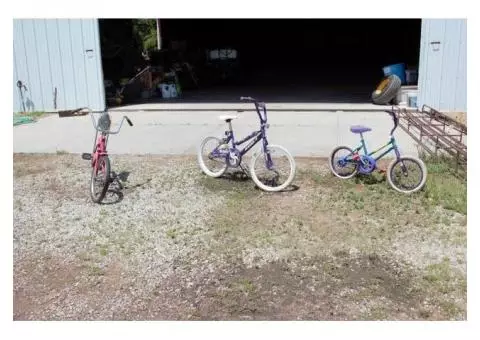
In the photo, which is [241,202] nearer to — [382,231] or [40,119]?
[382,231]

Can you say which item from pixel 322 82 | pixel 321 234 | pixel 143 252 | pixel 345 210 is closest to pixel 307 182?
pixel 345 210

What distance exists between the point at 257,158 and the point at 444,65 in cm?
539

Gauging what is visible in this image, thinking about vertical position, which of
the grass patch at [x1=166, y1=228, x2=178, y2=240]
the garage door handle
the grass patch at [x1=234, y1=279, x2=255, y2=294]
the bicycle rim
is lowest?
the grass patch at [x1=234, y1=279, x2=255, y2=294]

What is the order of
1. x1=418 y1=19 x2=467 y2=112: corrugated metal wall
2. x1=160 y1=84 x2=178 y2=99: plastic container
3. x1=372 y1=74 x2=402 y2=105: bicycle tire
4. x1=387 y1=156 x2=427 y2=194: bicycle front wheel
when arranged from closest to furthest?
x1=387 y1=156 x2=427 y2=194: bicycle front wheel → x1=418 y1=19 x2=467 y2=112: corrugated metal wall → x1=372 y1=74 x2=402 y2=105: bicycle tire → x1=160 y1=84 x2=178 y2=99: plastic container

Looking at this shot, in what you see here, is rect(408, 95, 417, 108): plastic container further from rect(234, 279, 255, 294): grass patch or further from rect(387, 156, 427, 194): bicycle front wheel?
rect(234, 279, 255, 294): grass patch

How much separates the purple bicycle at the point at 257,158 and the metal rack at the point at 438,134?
6.31 feet

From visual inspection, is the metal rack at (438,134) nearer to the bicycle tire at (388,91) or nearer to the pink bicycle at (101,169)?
the bicycle tire at (388,91)

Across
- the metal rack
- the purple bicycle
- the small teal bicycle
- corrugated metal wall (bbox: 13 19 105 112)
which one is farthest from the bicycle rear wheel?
corrugated metal wall (bbox: 13 19 105 112)

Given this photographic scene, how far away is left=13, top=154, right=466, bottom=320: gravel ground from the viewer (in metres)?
3.06

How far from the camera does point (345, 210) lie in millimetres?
4512

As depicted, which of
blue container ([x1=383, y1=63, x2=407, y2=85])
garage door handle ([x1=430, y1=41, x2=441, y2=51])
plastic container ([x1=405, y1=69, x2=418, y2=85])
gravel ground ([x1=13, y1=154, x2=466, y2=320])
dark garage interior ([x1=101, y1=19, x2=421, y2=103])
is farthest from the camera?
dark garage interior ([x1=101, y1=19, x2=421, y2=103])

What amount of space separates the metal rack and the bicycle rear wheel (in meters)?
3.72

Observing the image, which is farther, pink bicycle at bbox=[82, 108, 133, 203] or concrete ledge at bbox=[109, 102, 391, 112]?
concrete ledge at bbox=[109, 102, 391, 112]

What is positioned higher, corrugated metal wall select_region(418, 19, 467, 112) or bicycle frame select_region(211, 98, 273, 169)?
corrugated metal wall select_region(418, 19, 467, 112)
